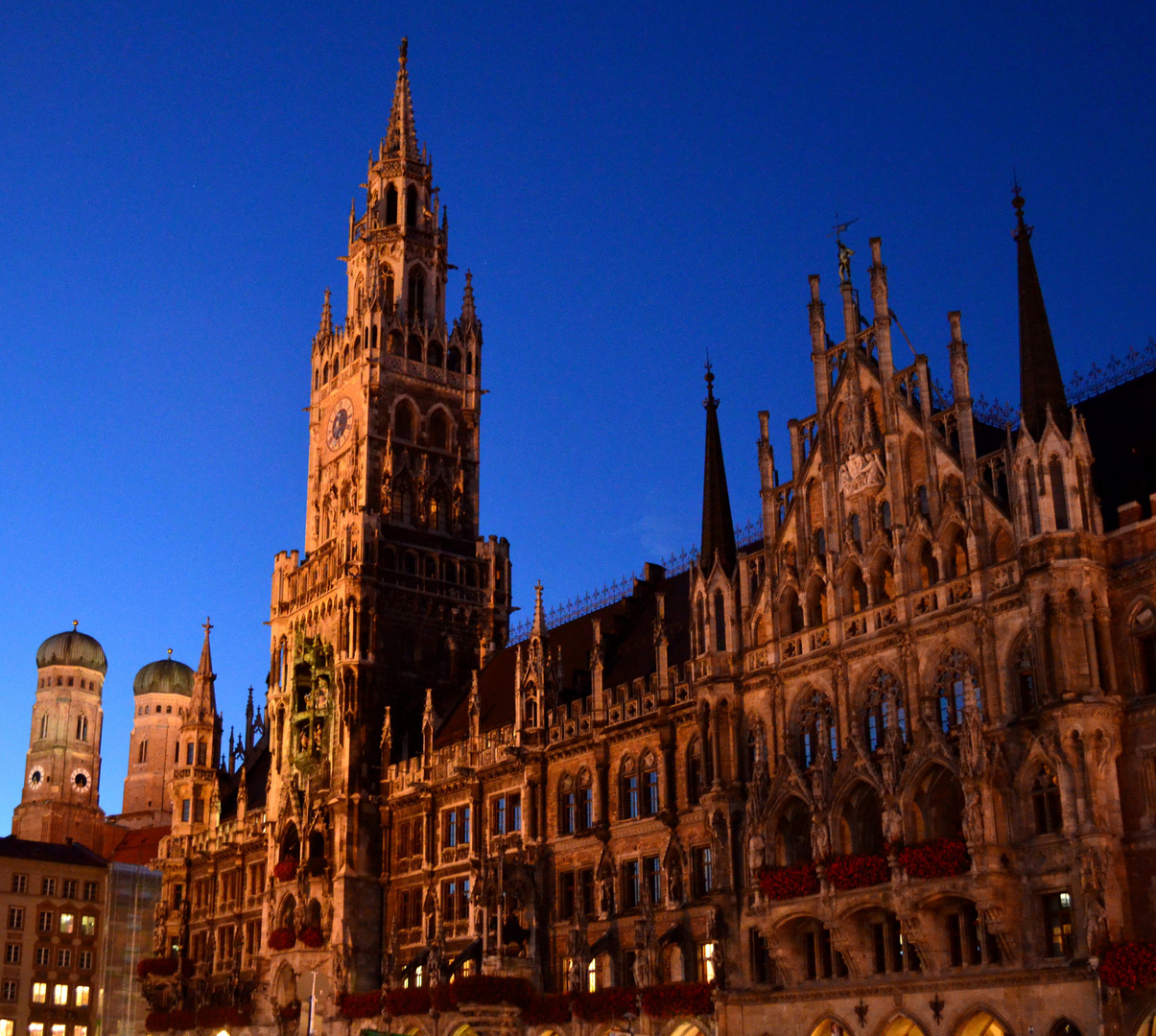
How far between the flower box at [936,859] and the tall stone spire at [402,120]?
56.9 meters

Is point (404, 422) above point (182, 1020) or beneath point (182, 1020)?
above

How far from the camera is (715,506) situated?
56.2 m

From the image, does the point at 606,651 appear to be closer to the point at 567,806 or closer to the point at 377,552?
the point at 567,806

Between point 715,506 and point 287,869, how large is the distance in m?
31.0

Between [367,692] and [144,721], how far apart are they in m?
109

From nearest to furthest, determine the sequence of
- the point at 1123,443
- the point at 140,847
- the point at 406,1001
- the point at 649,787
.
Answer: the point at 1123,443 → the point at 649,787 → the point at 406,1001 → the point at 140,847

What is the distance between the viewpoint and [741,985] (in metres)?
48.3

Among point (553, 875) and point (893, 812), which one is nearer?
point (893, 812)

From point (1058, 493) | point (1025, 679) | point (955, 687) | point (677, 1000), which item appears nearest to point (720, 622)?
point (955, 687)

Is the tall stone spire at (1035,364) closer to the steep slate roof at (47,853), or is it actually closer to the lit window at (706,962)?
the lit window at (706,962)

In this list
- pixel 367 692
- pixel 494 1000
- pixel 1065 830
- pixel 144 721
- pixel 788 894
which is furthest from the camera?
pixel 144 721

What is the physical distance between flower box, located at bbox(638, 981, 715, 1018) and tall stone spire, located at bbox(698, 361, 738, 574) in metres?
14.4

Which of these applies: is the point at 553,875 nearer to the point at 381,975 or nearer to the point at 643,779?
the point at 643,779

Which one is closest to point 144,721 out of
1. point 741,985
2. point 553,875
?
point 553,875
